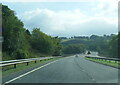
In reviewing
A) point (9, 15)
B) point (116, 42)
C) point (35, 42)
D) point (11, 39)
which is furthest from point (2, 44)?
point (116, 42)

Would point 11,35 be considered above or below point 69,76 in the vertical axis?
above

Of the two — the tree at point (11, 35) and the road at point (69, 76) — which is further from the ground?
the tree at point (11, 35)

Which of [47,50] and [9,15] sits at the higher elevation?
[9,15]

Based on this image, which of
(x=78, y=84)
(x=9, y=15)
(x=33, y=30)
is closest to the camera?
(x=78, y=84)

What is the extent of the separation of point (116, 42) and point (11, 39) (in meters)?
79.4

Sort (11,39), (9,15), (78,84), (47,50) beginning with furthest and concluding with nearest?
1. (47,50)
2. (9,15)
3. (11,39)
4. (78,84)

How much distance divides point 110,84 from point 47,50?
395ft

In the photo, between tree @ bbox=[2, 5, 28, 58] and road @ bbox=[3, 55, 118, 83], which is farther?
tree @ bbox=[2, 5, 28, 58]

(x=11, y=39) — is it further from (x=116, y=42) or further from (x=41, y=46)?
(x=116, y=42)

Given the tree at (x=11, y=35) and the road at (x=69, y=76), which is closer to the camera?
the road at (x=69, y=76)

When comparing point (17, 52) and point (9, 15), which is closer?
point (17, 52)

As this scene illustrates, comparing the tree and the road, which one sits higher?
the tree

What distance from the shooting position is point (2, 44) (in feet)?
217

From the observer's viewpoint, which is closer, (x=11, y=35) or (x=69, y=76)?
(x=69, y=76)
